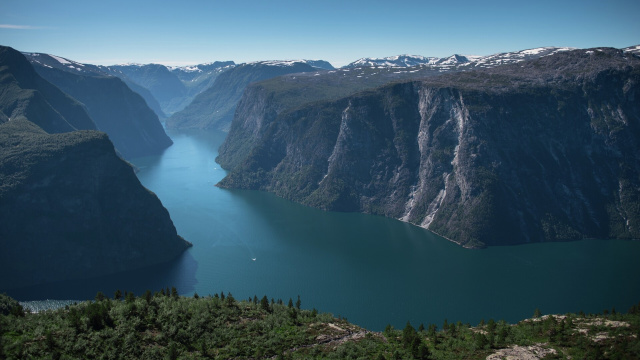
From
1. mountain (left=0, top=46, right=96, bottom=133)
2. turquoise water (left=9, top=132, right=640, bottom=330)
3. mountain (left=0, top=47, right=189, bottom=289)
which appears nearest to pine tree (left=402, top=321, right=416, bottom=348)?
turquoise water (left=9, top=132, right=640, bottom=330)

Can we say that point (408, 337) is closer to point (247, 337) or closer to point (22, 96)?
point (247, 337)

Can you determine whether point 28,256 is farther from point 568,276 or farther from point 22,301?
point 568,276

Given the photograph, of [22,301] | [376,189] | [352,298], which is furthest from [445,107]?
[22,301]

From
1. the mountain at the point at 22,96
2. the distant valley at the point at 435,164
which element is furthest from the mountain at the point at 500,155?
the mountain at the point at 22,96

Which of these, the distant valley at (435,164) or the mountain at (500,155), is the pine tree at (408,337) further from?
the mountain at (500,155)

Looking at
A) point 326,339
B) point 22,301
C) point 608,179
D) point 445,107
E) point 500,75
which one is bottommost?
point 22,301

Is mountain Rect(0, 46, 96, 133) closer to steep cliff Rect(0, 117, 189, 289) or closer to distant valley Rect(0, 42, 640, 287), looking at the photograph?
distant valley Rect(0, 42, 640, 287)

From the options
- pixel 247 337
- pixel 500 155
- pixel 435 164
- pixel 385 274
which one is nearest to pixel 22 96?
pixel 385 274
